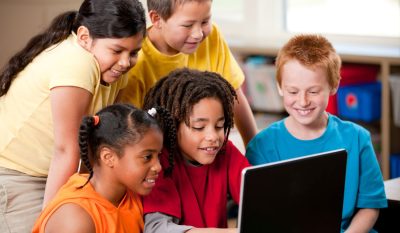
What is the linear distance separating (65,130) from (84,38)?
25 centimetres

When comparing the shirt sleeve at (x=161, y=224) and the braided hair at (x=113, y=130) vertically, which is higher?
the braided hair at (x=113, y=130)

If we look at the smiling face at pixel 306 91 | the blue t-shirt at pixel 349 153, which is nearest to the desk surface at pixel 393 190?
the blue t-shirt at pixel 349 153

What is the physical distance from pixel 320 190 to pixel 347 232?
0.40 metres

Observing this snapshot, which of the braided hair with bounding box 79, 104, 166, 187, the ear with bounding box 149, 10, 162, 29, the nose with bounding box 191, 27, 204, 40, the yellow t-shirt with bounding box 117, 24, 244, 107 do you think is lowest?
the braided hair with bounding box 79, 104, 166, 187

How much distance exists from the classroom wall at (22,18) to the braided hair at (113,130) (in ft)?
4.81

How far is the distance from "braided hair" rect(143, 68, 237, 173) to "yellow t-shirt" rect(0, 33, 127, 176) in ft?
0.46

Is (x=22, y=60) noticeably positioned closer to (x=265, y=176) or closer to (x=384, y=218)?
(x=265, y=176)

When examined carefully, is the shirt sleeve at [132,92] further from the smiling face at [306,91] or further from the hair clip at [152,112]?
Answer: the smiling face at [306,91]

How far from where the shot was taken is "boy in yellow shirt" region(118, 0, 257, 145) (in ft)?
6.86

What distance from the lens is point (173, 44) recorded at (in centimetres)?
214

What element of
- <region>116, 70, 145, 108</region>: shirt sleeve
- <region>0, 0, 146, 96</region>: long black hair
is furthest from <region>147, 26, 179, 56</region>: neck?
<region>0, 0, 146, 96</region>: long black hair

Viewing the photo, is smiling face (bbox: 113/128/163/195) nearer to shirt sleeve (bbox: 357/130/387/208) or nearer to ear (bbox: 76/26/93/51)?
ear (bbox: 76/26/93/51)

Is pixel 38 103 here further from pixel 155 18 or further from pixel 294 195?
pixel 294 195

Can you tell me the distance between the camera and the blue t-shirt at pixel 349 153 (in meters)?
2.07
